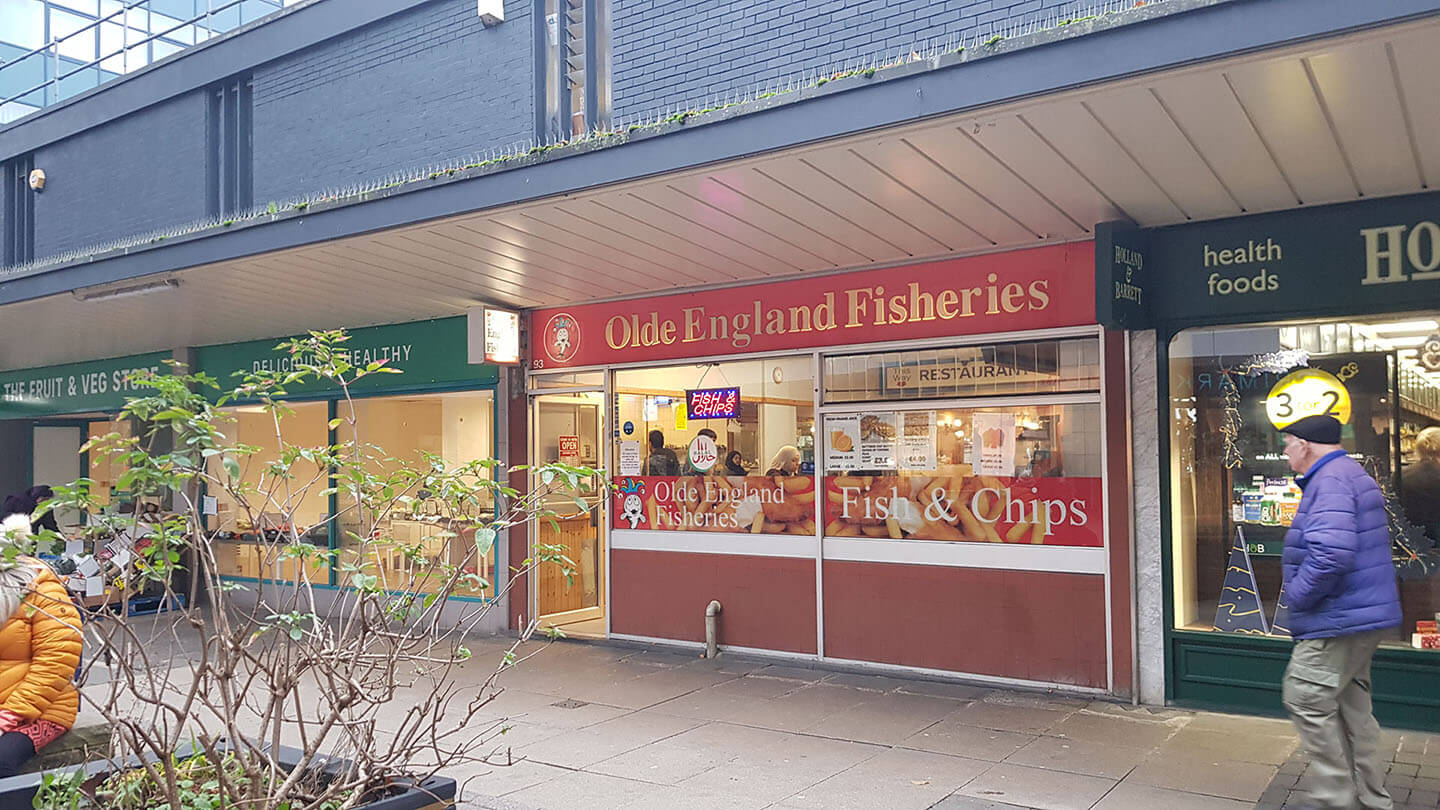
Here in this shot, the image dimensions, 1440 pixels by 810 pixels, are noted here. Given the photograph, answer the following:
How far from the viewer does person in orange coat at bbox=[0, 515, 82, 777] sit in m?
4.27

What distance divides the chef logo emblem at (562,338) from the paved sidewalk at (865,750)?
323 cm

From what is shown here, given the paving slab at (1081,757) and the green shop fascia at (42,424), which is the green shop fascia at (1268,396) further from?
the green shop fascia at (42,424)

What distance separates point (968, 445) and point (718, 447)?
7.49ft

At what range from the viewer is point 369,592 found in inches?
133

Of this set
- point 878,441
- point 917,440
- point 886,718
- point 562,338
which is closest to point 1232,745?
point 886,718

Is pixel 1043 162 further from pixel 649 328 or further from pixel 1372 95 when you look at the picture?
pixel 649 328

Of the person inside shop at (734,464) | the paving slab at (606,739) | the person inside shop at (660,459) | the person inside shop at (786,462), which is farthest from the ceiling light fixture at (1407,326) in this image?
the person inside shop at (660,459)

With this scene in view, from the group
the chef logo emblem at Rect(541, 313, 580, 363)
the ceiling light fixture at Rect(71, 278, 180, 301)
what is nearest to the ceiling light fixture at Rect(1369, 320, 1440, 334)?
the chef logo emblem at Rect(541, 313, 580, 363)

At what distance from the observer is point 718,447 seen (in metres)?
9.28

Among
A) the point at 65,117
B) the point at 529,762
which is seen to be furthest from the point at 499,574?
the point at 65,117

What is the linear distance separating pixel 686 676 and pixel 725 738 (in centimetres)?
183

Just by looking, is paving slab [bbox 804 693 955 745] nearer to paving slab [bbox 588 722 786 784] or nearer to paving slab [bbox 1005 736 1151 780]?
paving slab [bbox 588 722 786 784]

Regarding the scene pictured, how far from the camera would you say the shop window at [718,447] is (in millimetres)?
8805

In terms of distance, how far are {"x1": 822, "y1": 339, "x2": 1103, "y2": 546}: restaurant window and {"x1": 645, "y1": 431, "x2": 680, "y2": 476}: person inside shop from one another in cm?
158
